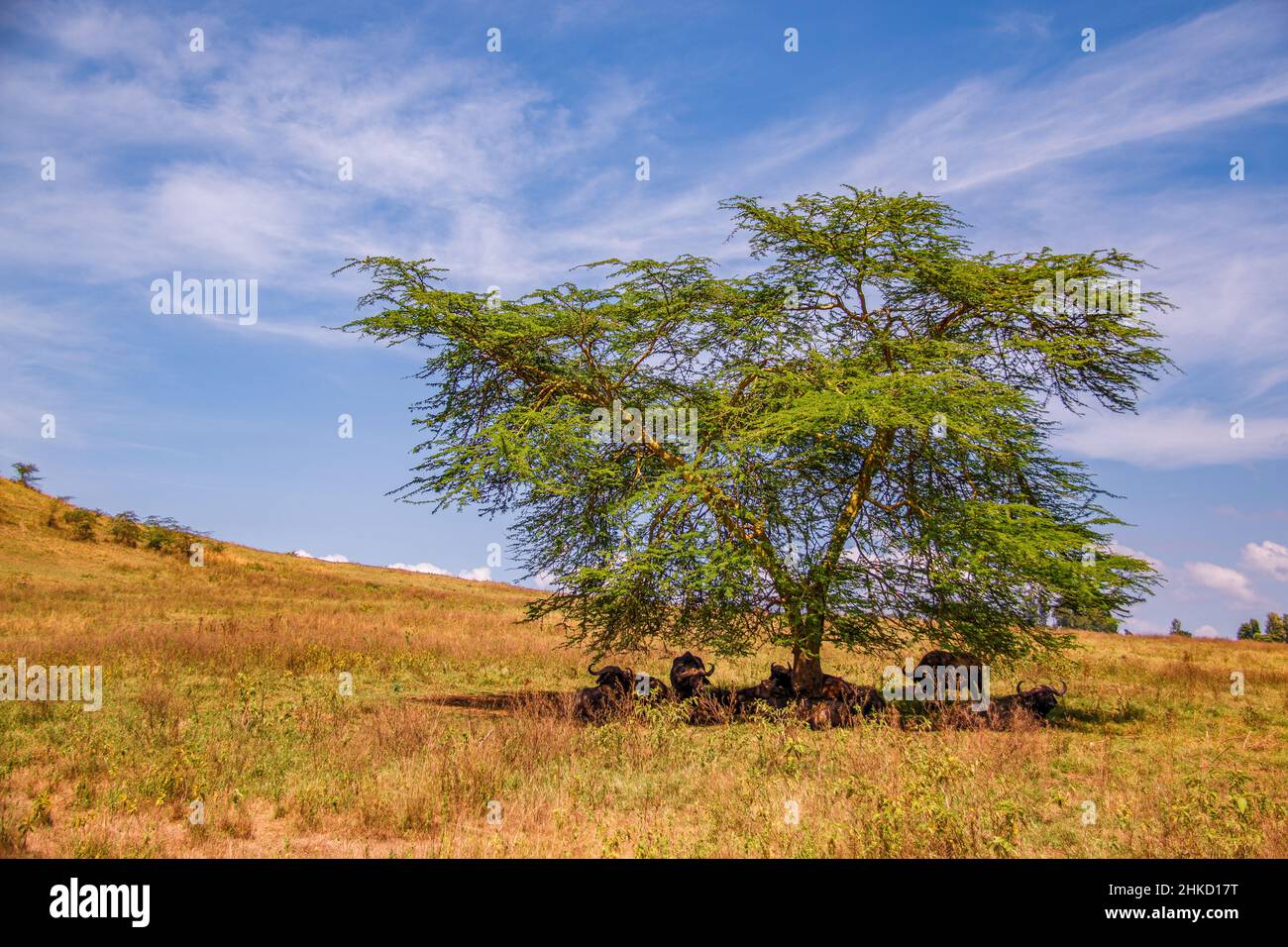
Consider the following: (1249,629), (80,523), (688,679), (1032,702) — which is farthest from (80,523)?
(1249,629)

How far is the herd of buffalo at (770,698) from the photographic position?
1473cm

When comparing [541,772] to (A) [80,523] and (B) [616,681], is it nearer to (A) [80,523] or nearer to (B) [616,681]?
(B) [616,681]

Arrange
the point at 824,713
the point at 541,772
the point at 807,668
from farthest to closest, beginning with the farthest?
the point at 807,668 < the point at 824,713 < the point at 541,772

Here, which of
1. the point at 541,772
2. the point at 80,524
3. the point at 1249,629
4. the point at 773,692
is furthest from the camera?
the point at 1249,629

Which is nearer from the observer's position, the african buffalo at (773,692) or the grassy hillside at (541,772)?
the grassy hillside at (541,772)

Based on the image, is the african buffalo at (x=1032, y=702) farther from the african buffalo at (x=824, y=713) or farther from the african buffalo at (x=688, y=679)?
the african buffalo at (x=688, y=679)

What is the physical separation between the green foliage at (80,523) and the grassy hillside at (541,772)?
29.1 metres

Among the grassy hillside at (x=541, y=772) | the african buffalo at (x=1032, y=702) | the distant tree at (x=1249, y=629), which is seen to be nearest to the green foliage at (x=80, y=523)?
the grassy hillside at (x=541, y=772)

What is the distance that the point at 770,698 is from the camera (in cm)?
1645

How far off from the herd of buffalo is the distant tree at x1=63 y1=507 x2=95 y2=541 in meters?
42.4

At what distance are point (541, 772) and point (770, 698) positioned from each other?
297 inches

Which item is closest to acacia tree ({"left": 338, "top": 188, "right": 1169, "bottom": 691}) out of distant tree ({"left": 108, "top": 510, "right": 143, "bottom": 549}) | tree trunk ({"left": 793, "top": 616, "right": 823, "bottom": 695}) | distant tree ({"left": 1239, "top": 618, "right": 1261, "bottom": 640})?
tree trunk ({"left": 793, "top": 616, "right": 823, "bottom": 695})

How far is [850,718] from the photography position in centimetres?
1459

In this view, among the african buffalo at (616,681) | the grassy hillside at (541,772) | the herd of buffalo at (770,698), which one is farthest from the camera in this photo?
the african buffalo at (616,681)
